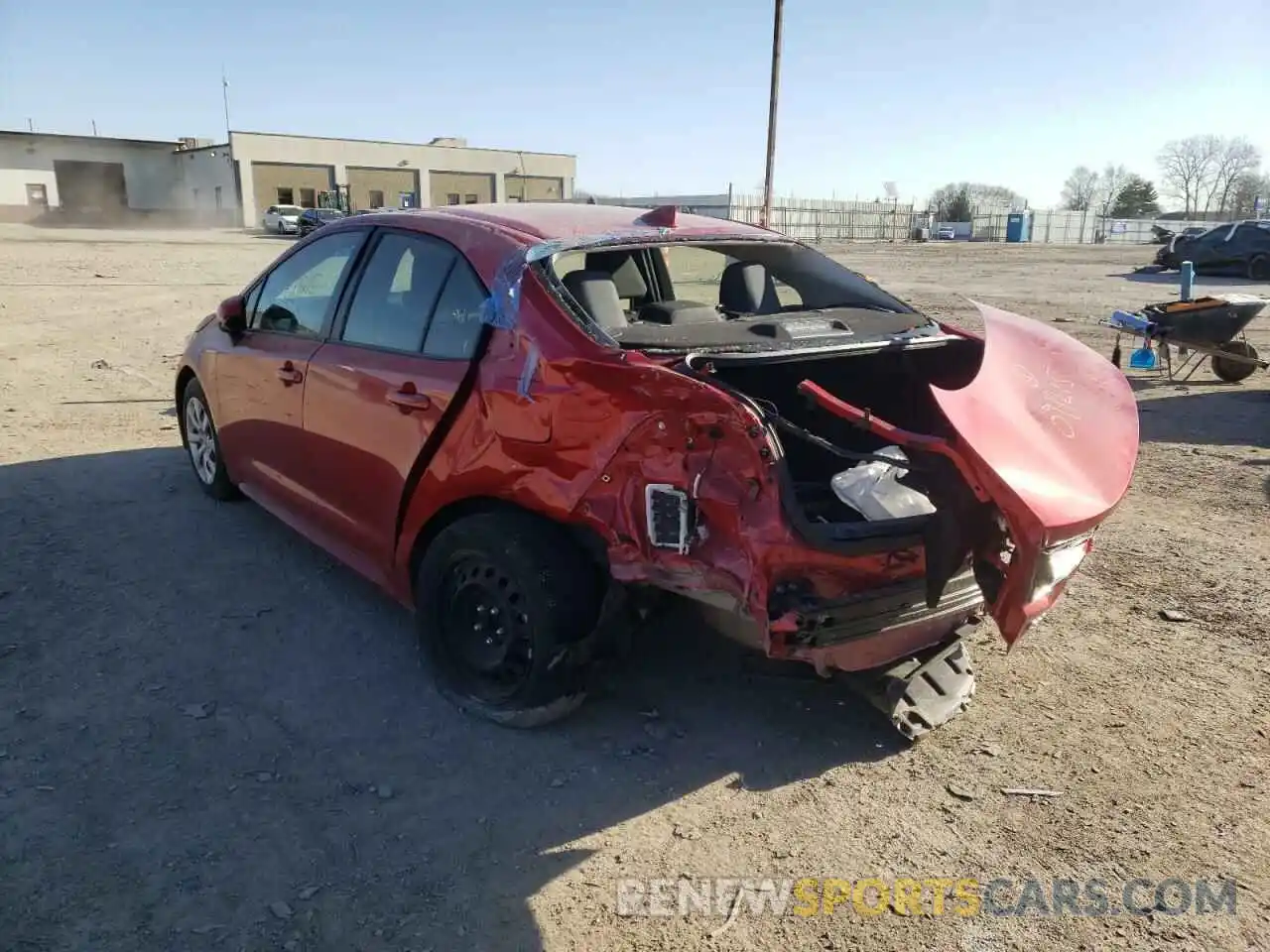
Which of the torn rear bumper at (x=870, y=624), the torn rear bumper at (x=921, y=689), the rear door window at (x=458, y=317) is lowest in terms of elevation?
the torn rear bumper at (x=921, y=689)

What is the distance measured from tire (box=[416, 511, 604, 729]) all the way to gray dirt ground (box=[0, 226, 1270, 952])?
0.15 metres

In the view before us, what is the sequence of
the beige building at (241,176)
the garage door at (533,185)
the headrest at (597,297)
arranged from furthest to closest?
the garage door at (533,185) → the beige building at (241,176) → the headrest at (597,297)

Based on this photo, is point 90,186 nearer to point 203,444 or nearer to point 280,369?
point 203,444

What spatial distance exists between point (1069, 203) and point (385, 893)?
11367 cm

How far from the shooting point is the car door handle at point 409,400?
3408 mm

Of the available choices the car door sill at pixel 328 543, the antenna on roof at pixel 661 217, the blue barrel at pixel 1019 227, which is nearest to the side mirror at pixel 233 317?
the car door sill at pixel 328 543

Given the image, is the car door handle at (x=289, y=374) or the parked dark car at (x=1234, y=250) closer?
the car door handle at (x=289, y=374)

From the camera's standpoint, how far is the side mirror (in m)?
4.83

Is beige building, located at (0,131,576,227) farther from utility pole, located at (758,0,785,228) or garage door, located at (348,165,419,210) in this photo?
utility pole, located at (758,0,785,228)

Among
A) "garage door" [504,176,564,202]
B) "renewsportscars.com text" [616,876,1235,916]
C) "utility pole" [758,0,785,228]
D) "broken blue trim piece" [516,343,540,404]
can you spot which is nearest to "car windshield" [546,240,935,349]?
"broken blue trim piece" [516,343,540,404]

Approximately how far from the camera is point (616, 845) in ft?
9.08

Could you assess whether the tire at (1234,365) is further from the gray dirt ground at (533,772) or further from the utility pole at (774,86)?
the utility pole at (774,86)

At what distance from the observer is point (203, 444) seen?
18.6 ft

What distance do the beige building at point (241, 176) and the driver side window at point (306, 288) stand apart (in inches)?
1878
